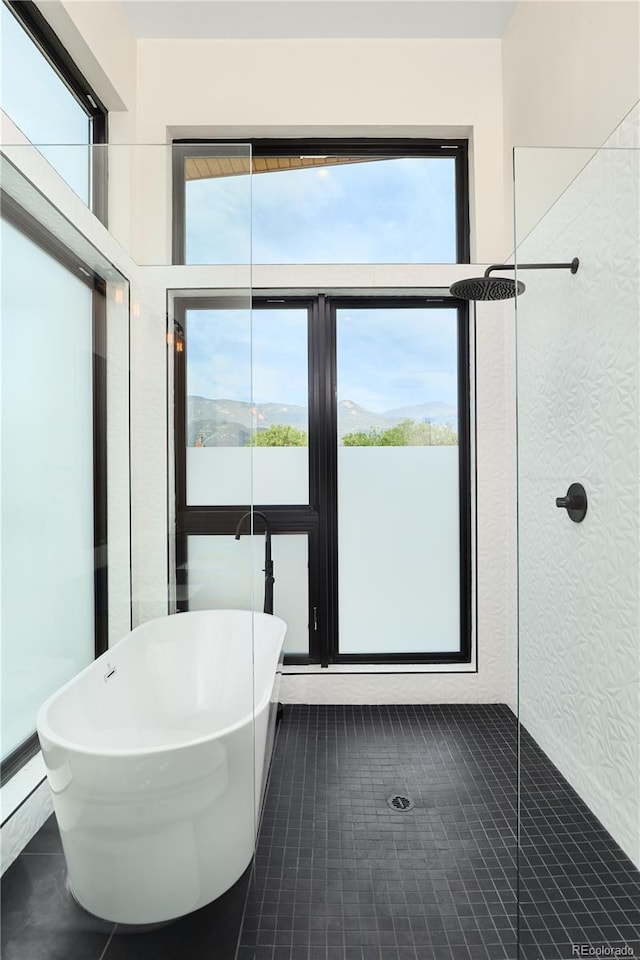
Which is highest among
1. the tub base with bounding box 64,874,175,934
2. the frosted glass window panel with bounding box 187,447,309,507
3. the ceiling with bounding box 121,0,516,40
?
the ceiling with bounding box 121,0,516,40

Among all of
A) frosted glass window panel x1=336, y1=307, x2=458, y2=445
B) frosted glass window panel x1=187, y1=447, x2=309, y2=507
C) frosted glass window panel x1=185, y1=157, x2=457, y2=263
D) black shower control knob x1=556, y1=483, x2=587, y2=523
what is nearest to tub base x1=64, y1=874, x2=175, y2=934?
frosted glass window panel x1=187, y1=447, x2=309, y2=507

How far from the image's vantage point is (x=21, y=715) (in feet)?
3.28

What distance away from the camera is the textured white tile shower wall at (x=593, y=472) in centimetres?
119

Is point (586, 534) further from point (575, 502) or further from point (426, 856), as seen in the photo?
point (426, 856)

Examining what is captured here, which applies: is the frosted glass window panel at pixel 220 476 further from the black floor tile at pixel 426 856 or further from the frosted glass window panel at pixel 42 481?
the black floor tile at pixel 426 856

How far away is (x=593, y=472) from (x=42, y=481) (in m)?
1.20

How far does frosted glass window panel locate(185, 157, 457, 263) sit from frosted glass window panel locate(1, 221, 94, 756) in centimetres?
196

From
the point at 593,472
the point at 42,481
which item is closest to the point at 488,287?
the point at 593,472

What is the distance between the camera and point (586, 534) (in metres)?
1.23

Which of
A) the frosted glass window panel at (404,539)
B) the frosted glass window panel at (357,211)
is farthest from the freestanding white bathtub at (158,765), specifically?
the frosted glass window panel at (357,211)

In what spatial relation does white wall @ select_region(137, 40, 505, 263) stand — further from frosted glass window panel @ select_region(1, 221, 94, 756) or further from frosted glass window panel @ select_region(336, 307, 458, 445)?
frosted glass window panel @ select_region(1, 221, 94, 756)

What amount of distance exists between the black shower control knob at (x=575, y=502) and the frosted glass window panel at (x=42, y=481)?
1.10m

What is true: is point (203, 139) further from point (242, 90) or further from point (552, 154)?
point (552, 154)

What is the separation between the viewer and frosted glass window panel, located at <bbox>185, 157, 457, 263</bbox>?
9.37ft
